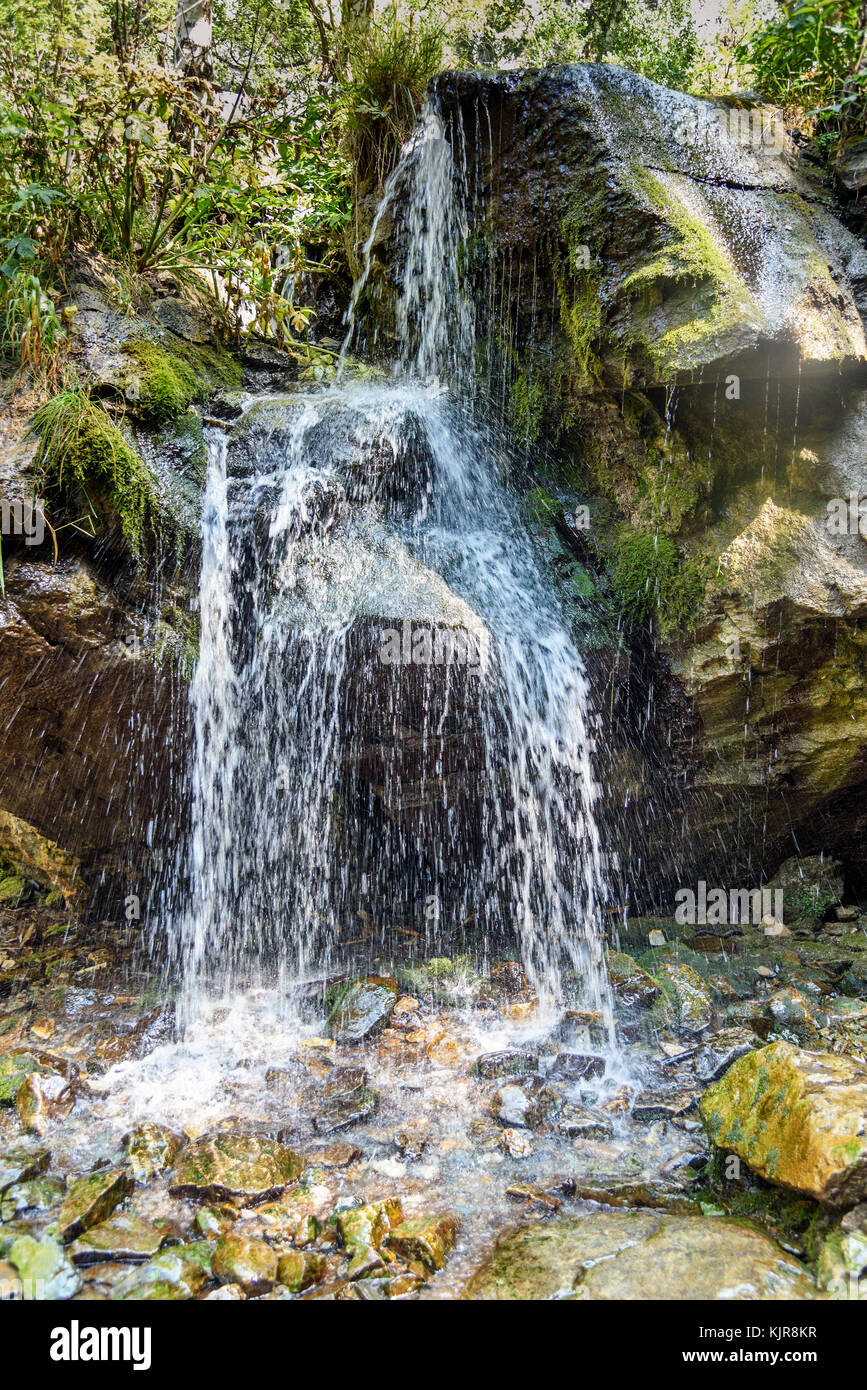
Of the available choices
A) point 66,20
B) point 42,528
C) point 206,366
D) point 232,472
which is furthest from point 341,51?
point 42,528

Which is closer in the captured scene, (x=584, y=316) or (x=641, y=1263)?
→ (x=641, y=1263)

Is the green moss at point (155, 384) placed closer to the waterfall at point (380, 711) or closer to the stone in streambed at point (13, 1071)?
the waterfall at point (380, 711)

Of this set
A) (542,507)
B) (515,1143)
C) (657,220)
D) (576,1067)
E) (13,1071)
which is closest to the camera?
(515,1143)

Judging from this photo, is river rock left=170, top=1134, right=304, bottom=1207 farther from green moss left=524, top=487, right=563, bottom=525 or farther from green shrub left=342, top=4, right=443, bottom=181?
green shrub left=342, top=4, right=443, bottom=181

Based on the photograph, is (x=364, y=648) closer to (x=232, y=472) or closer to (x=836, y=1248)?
(x=232, y=472)

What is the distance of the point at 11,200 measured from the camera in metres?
4.45

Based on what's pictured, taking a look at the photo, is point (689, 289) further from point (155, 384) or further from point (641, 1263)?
point (641, 1263)

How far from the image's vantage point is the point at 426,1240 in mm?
2506

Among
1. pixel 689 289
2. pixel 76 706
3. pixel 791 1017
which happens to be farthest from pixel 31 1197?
pixel 689 289

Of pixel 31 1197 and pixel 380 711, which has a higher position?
pixel 380 711

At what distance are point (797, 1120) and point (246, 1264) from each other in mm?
1967

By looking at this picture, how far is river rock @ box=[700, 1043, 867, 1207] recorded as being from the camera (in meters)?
2.38

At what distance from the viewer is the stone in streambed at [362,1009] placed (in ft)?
13.4

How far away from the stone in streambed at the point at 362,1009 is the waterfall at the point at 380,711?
0.57 metres
